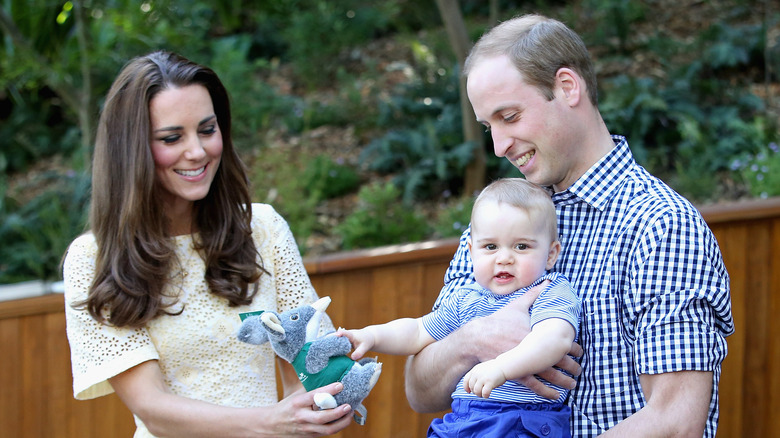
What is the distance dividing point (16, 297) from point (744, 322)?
10.7 feet

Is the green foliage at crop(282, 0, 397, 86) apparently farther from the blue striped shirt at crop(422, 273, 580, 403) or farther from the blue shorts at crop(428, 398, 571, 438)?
the blue shorts at crop(428, 398, 571, 438)

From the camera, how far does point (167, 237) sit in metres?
2.42

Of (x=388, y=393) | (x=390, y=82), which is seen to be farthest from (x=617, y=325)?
(x=390, y=82)

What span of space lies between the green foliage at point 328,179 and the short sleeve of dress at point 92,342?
12.1ft

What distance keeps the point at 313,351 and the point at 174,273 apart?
704mm

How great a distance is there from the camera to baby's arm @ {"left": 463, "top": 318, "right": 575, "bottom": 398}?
170cm

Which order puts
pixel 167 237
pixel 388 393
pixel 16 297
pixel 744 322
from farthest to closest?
pixel 744 322
pixel 388 393
pixel 16 297
pixel 167 237

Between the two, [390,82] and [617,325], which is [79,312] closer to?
[617,325]

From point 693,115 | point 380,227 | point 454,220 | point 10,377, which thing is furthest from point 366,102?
point 10,377

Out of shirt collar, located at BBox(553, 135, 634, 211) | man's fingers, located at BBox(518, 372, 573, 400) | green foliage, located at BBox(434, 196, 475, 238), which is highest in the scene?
shirt collar, located at BBox(553, 135, 634, 211)

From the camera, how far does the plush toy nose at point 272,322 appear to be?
1847 mm

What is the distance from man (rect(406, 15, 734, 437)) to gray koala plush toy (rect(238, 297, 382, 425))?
0.22m

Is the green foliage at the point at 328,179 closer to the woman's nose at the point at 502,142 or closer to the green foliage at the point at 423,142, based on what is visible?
the green foliage at the point at 423,142

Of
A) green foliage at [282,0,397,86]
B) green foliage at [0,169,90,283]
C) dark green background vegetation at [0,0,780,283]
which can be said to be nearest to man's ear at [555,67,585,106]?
dark green background vegetation at [0,0,780,283]
